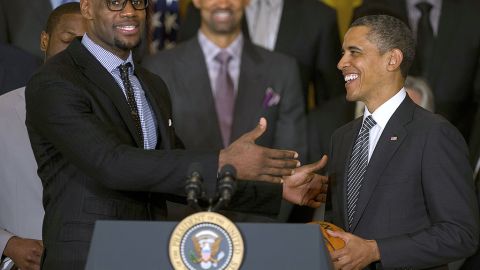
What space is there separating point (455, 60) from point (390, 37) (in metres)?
2.44

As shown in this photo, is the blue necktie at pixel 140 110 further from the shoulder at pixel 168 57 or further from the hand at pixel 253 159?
the shoulder at pixel 168 57

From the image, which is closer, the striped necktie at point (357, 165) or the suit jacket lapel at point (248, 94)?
the striped necktie at point (357, 165)

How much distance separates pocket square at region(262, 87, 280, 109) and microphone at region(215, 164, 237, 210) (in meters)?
2.68

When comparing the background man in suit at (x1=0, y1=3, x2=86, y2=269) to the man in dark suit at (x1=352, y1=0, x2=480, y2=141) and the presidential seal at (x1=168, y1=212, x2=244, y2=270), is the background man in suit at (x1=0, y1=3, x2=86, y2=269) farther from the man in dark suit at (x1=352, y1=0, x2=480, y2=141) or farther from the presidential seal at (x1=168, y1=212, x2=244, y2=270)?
the man in dark suit at (x1=352, y1=0, x2=480, y2=141)

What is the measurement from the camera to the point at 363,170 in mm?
4121

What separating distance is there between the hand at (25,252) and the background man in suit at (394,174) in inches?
45.9

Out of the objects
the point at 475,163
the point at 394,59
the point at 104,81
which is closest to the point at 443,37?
the point at 475,163

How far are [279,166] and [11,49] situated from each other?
2.43 m

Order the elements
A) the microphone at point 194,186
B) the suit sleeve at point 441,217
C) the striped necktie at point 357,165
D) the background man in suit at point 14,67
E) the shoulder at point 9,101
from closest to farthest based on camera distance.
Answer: the microphone at point 194,186 → the suit sleeve at point 441,217 → the striped necktie at point 357,165 → the shoulder at point 9,101 → the background man in suit at point 14,67

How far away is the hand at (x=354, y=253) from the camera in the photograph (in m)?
3.75

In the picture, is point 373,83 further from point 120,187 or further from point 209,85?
point 209,85

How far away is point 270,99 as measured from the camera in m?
6.04

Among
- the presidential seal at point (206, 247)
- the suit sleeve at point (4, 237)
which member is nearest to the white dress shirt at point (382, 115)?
the presidential seal at point (206, 247)

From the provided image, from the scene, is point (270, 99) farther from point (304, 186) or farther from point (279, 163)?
point (279, 163)
